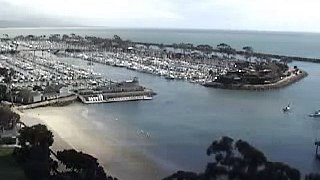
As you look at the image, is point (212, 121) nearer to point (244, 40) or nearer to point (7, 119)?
point (7, 119)

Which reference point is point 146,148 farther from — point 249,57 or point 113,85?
point 249,57

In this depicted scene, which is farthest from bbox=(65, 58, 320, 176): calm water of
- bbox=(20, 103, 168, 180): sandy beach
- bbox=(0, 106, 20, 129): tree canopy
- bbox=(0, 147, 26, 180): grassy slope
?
bbox=(0, 147, 26, 180): grassy slope

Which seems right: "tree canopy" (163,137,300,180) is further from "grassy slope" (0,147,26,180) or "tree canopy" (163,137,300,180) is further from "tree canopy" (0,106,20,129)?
"tree canopy" (0,106,20,129)

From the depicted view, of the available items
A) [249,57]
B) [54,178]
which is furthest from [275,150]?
[249,57]

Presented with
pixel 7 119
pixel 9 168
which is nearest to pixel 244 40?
pixel 7 119

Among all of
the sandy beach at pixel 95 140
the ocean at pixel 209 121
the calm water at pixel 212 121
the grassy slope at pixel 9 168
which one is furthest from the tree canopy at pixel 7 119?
the calm water at pixel 212 121

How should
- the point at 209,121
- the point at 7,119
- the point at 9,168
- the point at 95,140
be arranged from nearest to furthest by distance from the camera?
the point at 9,168
the point at 7,119
the point at 95,140
the point at 209,121

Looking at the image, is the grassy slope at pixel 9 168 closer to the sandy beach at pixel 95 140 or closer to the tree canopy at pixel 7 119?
the sandy beach at pixel 95 140
